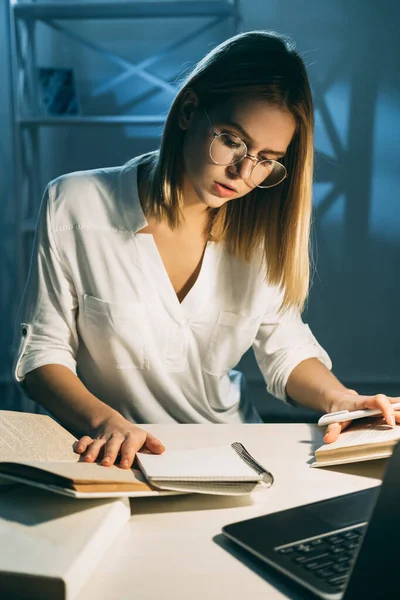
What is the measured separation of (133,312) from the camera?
55.5 inches

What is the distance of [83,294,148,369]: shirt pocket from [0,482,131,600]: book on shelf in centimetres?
55

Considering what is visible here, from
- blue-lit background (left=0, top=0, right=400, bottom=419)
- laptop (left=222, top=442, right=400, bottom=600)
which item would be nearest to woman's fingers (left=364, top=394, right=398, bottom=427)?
laptop (left=222, top=442, right=400, bottom=600)

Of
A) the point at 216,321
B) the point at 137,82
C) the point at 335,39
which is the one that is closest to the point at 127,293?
the point at 216,321

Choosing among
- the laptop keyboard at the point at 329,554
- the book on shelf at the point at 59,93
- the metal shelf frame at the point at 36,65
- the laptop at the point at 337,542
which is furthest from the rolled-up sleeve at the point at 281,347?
the book on shelf at the point at 59,93

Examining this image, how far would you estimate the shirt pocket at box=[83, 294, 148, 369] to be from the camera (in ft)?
4.59

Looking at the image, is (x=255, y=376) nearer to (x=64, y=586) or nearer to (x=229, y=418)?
(x=229, y=418)

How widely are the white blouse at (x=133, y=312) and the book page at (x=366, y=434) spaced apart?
31 cm

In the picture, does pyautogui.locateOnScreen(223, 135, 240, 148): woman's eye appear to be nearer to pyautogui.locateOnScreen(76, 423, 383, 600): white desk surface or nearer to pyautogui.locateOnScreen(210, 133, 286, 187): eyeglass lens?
pyautogui.locateOnScreen(210, 133, 286, 187): eyeglass lens

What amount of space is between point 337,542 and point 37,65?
2930 millimetres

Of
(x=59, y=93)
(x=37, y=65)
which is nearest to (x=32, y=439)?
(x=59, y=93)

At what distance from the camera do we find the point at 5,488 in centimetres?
87

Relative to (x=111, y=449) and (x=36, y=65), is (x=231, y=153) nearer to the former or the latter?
(x=111, y=449)

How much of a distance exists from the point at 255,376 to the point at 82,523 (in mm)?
2668

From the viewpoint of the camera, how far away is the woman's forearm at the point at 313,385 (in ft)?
4.33
